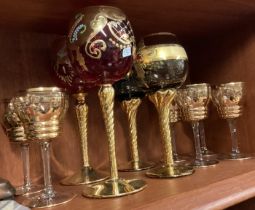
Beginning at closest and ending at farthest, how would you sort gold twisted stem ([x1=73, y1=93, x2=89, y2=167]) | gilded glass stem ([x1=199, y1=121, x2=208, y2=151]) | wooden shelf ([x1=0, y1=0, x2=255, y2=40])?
wooden shelf ([x1=0, y1=0, x2=255, y2=40])
gold twisted stem ([x1=73, y1=93, x2=89, y2=167])
gilded glass stem ([x1=199, y1=121, x2=208, y2=151])

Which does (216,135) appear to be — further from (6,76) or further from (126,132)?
(6,76)

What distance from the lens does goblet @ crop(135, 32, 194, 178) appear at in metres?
0.58

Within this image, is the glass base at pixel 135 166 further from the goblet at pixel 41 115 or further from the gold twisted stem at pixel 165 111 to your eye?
the goblet at pixel 41 115

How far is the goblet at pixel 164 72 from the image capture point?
22.7 inches

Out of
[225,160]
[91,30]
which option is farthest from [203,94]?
[91,30]

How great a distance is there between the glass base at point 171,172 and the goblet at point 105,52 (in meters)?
0.07

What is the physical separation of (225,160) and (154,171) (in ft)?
0.49

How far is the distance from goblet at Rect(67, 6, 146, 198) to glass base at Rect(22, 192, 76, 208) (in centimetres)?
3

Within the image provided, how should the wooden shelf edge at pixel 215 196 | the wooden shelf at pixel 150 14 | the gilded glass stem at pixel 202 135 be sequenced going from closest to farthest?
1. the wooden shelf edge at pixel 215 196
2. the wooden shelf at pixel 150 14
3. the gilded glass stem at pixel 202 135

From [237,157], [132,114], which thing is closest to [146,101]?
[132,114]

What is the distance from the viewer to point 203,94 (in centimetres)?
66

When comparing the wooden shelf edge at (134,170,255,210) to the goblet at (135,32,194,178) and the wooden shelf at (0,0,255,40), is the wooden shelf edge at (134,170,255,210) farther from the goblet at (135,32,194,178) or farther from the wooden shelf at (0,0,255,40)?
the wooden shelf at (0,0,255,40)

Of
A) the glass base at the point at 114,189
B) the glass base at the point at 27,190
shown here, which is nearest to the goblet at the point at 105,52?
the glass base at the point at 114,189

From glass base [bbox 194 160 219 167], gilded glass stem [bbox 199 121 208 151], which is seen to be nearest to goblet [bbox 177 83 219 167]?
glass base [bbox 194 160 219 167]
